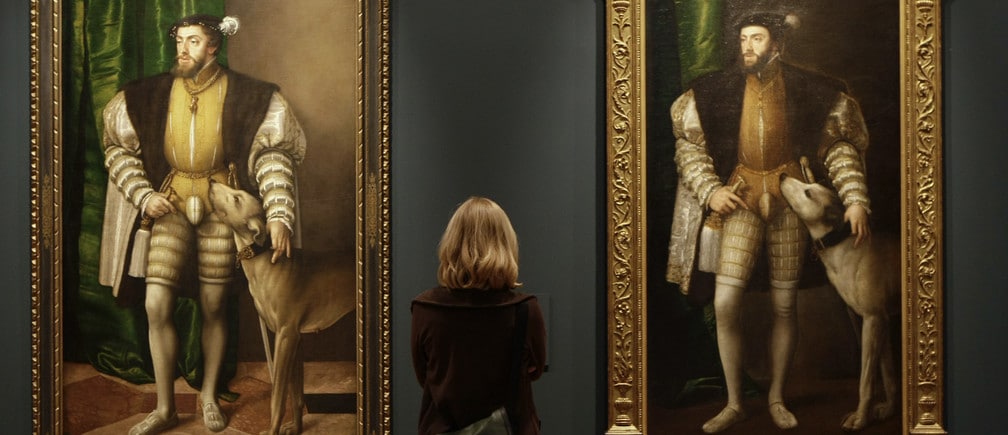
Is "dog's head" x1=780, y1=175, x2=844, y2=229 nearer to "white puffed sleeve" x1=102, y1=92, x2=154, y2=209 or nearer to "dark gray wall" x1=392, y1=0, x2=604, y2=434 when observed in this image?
"dark gray wall" x1=392, y1=0, x2=604, y2=434

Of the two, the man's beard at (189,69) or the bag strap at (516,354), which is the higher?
the man's beard at (189,69)

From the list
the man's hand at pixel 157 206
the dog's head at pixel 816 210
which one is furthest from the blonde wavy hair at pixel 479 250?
the man's hand at pixel 157 206

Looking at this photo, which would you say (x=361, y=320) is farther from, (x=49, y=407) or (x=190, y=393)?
(x=49, y=407)

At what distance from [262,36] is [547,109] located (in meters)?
1.55

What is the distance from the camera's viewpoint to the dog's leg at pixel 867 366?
4.71 m

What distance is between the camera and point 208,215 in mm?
4867

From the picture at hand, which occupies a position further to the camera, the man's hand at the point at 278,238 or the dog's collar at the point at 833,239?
the man's hand at the point at 278,238

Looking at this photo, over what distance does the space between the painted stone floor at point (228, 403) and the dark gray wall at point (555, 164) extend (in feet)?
0.99

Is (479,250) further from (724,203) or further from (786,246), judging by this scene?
(786,246)

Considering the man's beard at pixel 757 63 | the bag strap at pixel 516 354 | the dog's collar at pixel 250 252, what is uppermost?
the man's beard at pixel 757 63

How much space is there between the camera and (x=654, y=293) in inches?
186

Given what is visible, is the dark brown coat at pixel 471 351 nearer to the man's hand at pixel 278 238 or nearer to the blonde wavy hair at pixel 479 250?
the blonde wavy hair at pixel 479 250

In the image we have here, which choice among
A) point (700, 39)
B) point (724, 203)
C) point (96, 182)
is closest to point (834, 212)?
point (724, 203)

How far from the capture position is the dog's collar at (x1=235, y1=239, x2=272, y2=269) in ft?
15.9
